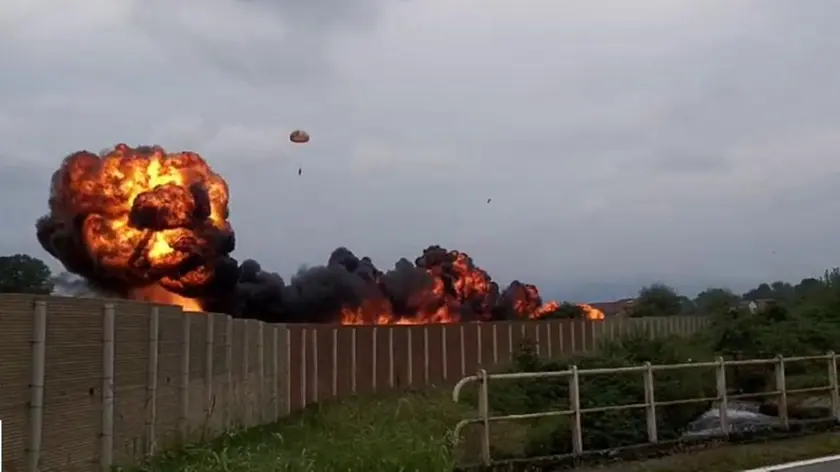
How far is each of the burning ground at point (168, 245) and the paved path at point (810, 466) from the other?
1303 inches

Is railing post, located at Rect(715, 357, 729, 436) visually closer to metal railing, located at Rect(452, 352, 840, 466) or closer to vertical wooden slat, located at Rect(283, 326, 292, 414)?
metal railing, located at Rect(452, 352, 840, 466)

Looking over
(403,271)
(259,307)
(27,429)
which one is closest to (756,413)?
(27,429)

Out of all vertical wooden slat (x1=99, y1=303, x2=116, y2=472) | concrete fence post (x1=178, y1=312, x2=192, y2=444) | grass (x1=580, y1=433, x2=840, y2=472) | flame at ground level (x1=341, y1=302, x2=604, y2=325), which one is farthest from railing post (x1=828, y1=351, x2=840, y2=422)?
flame at ground level (x1=341, y1=302, x2=604, y2=325)

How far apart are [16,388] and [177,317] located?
4.84 metres

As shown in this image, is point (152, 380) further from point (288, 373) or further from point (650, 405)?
point (288, 373)

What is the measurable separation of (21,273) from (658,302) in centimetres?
4532

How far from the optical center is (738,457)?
12.3m

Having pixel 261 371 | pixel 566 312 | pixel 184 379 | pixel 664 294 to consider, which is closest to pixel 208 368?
pixel 184 379

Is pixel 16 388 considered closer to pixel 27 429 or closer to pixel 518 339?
pixel 27 429

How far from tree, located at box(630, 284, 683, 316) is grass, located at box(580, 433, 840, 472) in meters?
52.4

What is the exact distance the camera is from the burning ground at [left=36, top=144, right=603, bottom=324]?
140 feet

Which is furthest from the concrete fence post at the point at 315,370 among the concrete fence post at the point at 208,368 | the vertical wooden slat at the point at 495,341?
the concrete fence post at the point at 208,368

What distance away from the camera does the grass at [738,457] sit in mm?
11562

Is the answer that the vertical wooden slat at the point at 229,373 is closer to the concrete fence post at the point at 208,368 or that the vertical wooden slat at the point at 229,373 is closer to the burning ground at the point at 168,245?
the concrete fence post at the point at 208,368
